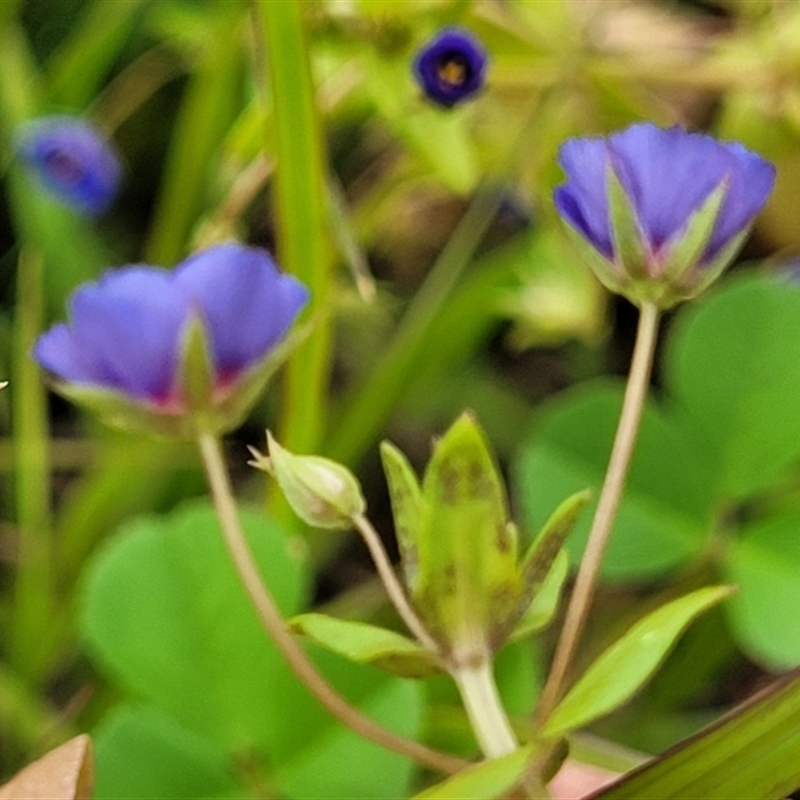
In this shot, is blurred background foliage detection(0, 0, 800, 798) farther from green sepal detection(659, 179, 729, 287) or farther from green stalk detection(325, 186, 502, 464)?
green sepal detection(659, 179, 729, 287)

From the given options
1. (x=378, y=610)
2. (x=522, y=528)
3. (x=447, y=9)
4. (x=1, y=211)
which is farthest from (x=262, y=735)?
(x=1, y=211)

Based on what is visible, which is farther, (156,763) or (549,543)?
(156,763)

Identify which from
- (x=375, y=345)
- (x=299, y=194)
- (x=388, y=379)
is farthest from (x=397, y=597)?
(x=375, y=345)

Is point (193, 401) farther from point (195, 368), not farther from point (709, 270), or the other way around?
point (709, 270)

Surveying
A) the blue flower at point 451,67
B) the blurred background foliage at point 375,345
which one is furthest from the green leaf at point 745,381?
the blue flower at point 451,67

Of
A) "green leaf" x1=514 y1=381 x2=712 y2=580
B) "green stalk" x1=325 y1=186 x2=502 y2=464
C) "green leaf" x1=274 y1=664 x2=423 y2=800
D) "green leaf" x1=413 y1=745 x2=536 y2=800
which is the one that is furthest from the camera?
"green stalk" x1=325 y1=186 x2=502 y2=464

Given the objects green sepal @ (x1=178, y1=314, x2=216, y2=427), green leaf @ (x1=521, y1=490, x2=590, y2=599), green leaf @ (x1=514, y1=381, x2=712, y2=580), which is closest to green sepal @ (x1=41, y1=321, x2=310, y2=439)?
green sepal @ (x1=178, y1=314, x2=216, y2=427)
